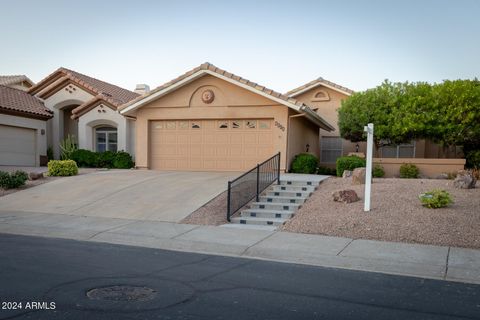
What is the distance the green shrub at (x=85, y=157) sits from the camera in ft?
77.3

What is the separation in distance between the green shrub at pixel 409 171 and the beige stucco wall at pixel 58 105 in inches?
726

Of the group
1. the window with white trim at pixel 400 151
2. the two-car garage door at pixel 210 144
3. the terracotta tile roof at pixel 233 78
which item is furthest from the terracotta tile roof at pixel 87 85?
the window with white trim at pixel 400 151

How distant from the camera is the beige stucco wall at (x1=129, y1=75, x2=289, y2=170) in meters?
19.0

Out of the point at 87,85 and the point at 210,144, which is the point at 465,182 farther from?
the point at 87,85

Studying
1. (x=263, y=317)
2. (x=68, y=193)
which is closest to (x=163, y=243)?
(x=263, y=317)

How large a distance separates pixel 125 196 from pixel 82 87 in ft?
47.3

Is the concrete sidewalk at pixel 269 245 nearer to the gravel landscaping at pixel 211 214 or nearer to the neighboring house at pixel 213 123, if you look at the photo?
the gravel landscaping at pixel 211 214

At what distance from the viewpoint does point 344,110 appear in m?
21.7

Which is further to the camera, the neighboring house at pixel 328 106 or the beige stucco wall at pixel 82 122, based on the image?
the neighboring house at pixel 328 106

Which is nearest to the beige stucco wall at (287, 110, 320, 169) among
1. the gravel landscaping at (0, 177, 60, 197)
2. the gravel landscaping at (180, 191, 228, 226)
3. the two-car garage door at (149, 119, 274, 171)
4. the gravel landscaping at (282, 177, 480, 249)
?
the two-car garage door at (149, 119, 274, 171)

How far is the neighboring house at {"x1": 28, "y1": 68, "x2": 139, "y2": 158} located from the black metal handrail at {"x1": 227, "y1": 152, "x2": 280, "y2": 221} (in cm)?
1240

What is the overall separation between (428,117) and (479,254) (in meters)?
12.3

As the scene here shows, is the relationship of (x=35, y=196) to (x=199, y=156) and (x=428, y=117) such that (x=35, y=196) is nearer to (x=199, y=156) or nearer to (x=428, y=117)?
(x=199, y=156)

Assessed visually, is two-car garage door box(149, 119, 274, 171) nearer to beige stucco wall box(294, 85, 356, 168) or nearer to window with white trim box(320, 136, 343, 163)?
beige stucco wall box(294, 85, 356, 168)
